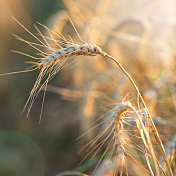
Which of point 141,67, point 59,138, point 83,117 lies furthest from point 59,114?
point 141,67

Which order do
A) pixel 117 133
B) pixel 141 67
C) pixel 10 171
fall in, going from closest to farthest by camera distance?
pixel 117 133 → pixel 141 67 → pixel 10 171

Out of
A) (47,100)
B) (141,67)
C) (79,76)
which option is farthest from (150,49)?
(47,100)

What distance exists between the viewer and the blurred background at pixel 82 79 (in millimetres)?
1511

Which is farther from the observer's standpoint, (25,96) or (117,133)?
(25,96)

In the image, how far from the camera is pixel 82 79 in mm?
2080

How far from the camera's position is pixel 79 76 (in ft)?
6.66

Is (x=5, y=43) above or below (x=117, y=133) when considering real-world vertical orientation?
above

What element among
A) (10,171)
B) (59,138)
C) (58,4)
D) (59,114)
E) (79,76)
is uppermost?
(58,4)

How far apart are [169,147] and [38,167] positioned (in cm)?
154

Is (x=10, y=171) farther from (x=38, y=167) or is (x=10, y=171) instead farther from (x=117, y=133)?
(x=117, y=133)

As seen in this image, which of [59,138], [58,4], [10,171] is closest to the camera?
[10,171]

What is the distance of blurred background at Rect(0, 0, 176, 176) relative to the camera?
1.51m

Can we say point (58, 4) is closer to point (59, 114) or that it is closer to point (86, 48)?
point (59, 114)

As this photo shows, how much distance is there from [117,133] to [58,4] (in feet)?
10.1
